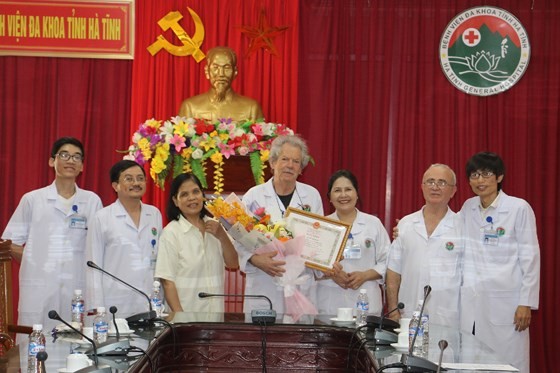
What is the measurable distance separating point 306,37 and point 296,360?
Answer: 3644 mm

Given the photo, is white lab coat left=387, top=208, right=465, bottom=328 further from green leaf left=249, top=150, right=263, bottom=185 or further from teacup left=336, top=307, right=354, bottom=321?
green leaf left=249, top=150, right=263, bottom=185

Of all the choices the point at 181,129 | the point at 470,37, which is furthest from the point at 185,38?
the point at 470,37

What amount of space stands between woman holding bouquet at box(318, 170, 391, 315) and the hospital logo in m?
2.37

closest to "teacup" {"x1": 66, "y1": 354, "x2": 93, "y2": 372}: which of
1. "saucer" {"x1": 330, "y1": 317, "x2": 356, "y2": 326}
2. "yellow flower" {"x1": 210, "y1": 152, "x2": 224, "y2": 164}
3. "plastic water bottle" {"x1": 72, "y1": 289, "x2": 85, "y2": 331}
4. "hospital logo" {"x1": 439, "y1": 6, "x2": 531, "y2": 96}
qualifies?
"plastic water bottle" {"x1": 72, "y1": 289, "x2": 85, "y2": 331}

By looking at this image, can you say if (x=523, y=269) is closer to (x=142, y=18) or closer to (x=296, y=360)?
(x=296, y=360)

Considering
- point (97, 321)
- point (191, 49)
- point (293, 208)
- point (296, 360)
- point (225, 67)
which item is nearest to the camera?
point (97, 321)

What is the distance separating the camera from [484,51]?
6.48 metres

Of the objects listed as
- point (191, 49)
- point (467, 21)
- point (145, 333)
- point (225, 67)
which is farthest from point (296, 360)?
point (467, 21)

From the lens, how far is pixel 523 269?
440 cm

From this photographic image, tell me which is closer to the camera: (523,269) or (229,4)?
(523,269)

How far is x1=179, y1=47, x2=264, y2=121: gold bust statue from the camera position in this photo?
581 cm

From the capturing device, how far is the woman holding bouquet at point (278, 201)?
4.39m

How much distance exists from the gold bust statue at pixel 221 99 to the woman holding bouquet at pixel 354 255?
4.95ft

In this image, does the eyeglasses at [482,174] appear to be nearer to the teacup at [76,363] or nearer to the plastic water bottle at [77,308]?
the plastic water bottle at [77,308]
